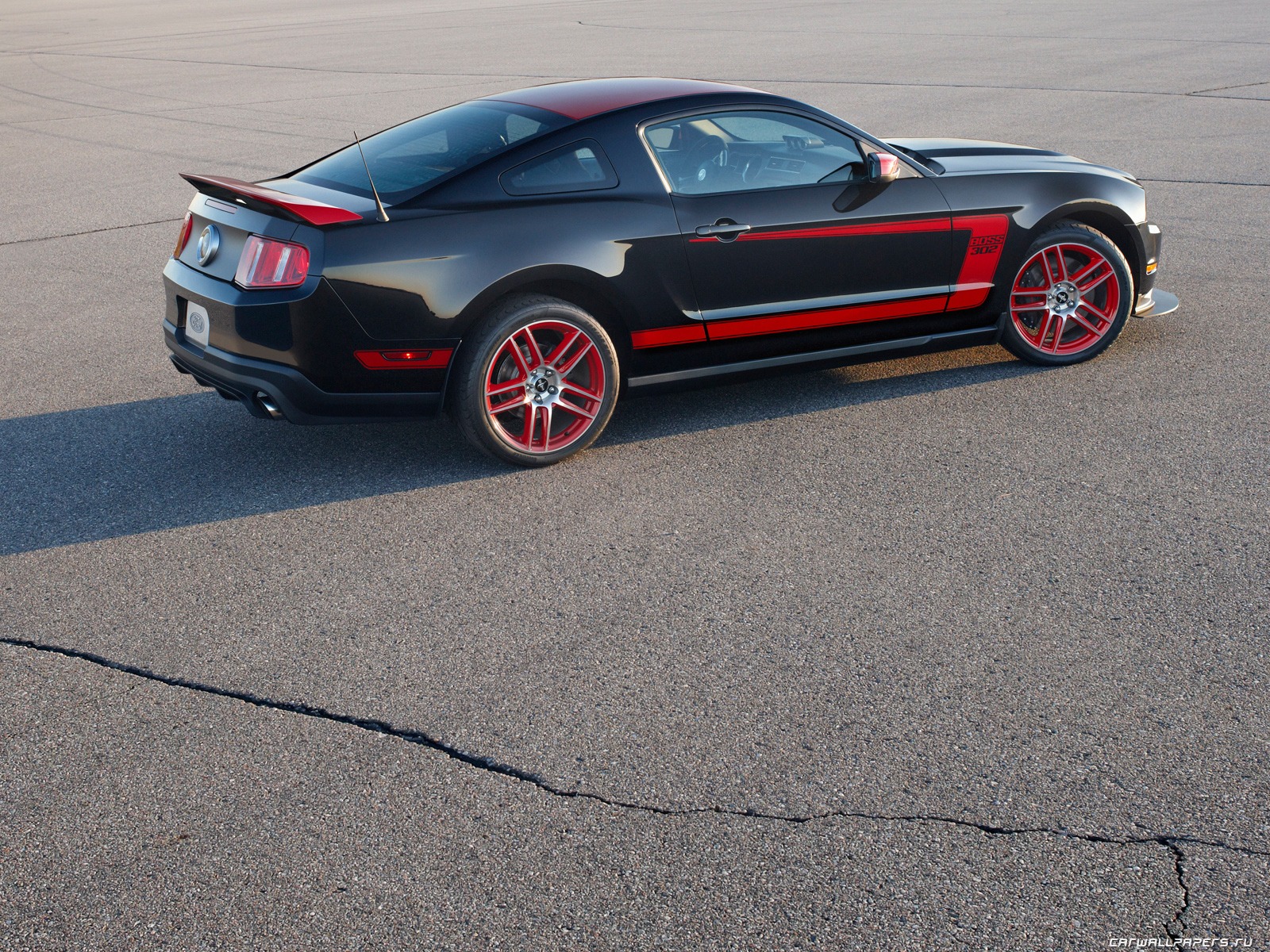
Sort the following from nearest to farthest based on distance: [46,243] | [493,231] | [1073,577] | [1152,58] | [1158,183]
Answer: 1. [1073,577]
2. [493,231]
3. [46,243]
4. [1158,183]
5. [1152,58]

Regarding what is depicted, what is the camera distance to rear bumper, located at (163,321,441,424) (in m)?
4.85

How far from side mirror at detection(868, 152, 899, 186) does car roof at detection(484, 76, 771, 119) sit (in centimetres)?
59

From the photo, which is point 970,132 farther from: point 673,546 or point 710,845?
point 710,845

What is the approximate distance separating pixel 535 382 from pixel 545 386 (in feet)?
0.17

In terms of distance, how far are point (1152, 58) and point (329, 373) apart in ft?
62.3

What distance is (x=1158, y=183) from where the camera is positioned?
1075 cm

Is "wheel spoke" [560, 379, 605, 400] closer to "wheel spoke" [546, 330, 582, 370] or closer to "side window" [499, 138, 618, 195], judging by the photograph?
"wheel spoke" [546, 330, 582, 370]

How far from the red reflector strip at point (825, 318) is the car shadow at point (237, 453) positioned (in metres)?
0.45

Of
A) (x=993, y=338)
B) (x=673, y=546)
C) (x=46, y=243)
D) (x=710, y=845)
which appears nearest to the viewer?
(x=710, y=845)

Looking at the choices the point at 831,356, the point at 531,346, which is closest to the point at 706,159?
the point at 831,356

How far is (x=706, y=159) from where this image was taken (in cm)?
551

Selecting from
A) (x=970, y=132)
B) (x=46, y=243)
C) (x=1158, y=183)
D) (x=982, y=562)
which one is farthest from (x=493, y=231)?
(x=970, y=132)

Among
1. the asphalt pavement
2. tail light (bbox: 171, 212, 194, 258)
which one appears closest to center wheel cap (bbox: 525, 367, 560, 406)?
the asphalt pavement

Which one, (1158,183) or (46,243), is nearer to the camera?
(46,243)
